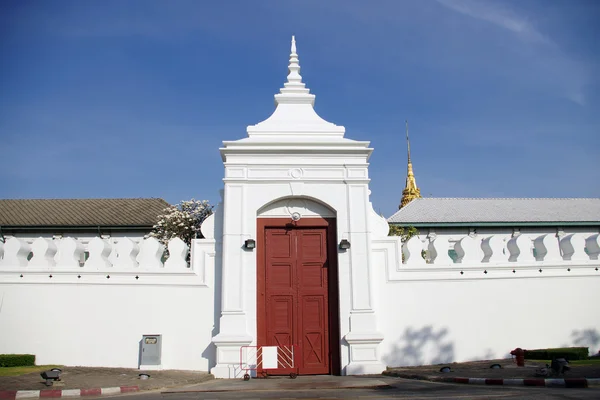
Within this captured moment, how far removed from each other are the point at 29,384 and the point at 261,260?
5.31m

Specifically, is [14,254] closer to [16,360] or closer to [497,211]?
[16,360]

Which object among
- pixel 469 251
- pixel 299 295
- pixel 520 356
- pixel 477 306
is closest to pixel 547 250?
pixel 469 251

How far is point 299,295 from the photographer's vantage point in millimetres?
12922

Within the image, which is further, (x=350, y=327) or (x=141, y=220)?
(x=141, y=220)

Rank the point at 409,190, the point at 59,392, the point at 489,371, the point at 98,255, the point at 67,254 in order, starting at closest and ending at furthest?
the point at 59,392 → the point at 489,371 → the point at 98,255 → the point at 67,254 → the point at 409,190

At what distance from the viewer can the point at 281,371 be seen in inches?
492

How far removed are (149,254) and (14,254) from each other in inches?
134

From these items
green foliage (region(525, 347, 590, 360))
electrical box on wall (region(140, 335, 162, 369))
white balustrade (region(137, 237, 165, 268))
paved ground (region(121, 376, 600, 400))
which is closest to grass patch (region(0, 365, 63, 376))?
electrical box on wall (region(140, 335, 162, 369))

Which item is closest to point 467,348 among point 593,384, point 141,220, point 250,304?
point 593,384

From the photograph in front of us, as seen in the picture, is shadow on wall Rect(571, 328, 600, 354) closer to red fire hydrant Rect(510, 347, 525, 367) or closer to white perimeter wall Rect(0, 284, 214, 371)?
red fire hydrant Rect(510, 347, 525, 367)

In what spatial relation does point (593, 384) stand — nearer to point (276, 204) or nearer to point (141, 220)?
point (276, 204)

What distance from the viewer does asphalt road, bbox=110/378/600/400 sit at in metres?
8.37

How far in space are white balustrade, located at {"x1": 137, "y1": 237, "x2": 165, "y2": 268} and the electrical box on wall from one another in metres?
1.79

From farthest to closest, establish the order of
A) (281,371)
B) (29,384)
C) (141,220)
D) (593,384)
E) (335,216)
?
(141,220)
(335,216)
(281,371)
(29,384)
(593,384)
